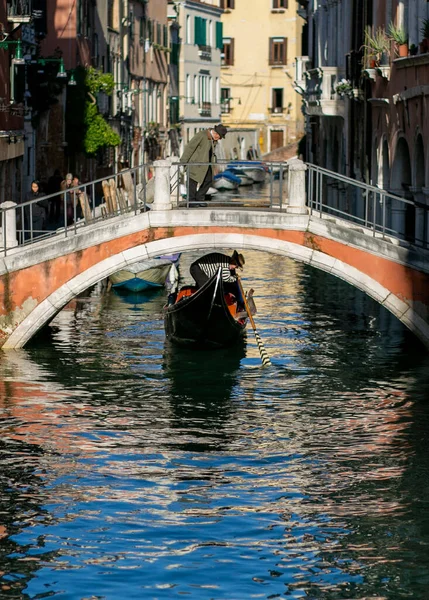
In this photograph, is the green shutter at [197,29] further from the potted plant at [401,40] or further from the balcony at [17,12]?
the potted plant at [401,40]

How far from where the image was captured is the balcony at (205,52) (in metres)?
81.8

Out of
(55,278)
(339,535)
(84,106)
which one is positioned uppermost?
(84,106)

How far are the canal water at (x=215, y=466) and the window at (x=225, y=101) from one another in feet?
200

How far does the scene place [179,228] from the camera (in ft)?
75.2

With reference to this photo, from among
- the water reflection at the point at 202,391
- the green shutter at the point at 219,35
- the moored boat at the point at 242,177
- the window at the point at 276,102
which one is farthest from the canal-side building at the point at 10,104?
the window at the point at 276,102

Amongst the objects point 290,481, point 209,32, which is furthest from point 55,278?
point 209,32

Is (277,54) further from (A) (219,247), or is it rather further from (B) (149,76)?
(A) (219,247)

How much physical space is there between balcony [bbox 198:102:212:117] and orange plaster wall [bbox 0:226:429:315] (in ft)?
196

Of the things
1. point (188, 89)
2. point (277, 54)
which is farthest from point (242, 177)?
point (277, 54)

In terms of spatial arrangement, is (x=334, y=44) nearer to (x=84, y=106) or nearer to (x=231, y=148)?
(x=84, y=106)

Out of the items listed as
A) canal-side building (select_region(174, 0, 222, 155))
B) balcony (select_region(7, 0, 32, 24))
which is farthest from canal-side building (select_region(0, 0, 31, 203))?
canal-side building (select_region(174, 0, 222, 155))

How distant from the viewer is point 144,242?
2298 cm

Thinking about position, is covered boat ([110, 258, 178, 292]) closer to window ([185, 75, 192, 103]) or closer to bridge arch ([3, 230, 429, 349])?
bridge arch ([3, 230, 429, 349])

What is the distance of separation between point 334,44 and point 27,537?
27857 millimetres
